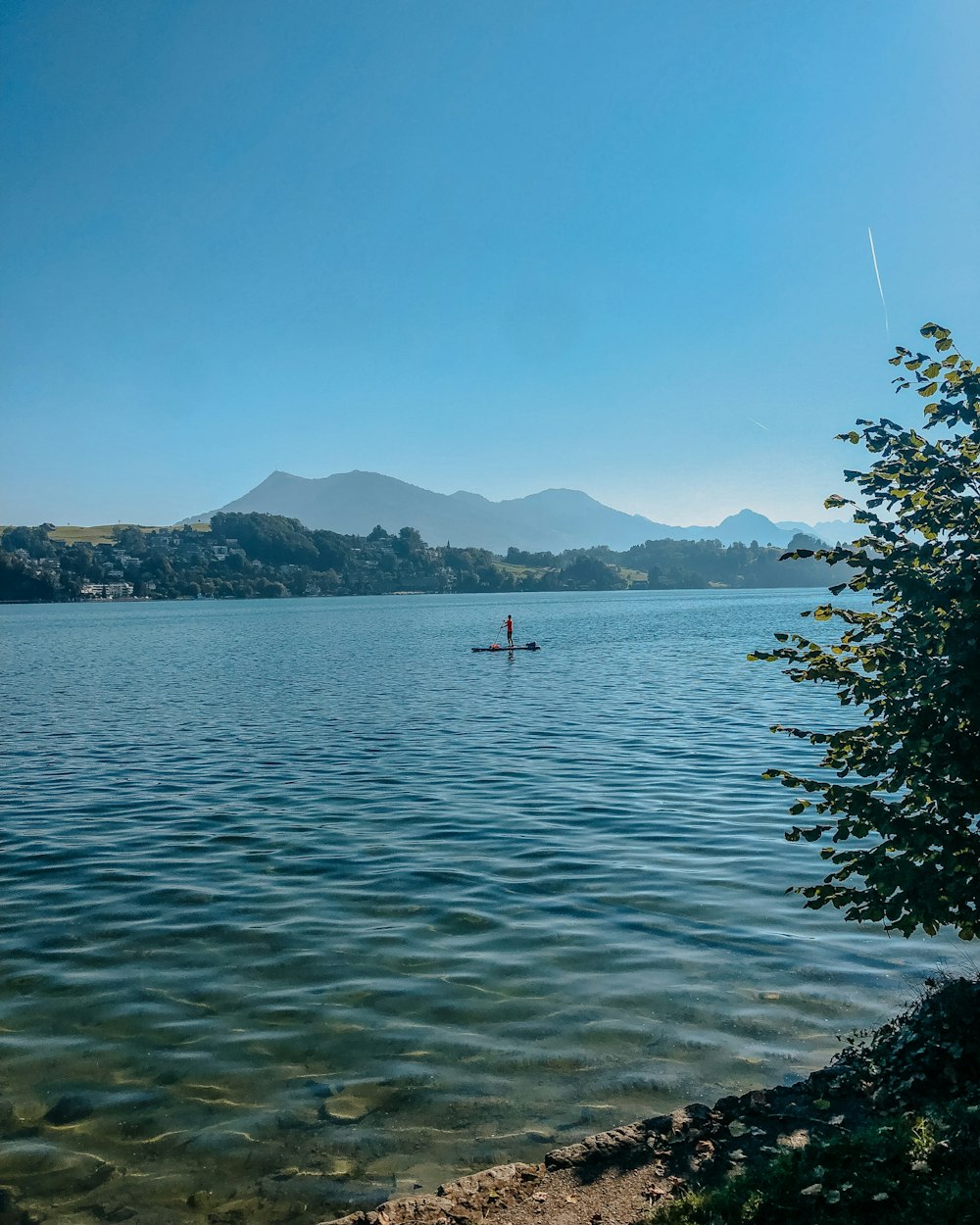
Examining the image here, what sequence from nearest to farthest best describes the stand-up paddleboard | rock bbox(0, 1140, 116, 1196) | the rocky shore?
1. the rocky shore
2. rock bbox(0, 1140, 116, 1196)
3. the stand-up paddleboard

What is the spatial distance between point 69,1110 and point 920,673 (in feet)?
36.2

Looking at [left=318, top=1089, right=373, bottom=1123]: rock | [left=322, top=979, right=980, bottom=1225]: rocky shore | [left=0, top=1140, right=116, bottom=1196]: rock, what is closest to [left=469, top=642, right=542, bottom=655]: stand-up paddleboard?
[left=318, top=1089, right=373, bottom=1123]: rock

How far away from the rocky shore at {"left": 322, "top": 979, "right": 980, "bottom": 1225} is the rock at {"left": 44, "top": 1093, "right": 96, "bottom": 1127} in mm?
4134

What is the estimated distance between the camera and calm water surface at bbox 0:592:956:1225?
10.1 meters

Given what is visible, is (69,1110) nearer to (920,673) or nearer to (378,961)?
(378,961)

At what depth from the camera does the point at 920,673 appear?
888cm

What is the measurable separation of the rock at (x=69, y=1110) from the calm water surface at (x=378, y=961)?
0.05 meters

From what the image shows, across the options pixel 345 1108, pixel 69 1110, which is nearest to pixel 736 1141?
pixel 345 1108

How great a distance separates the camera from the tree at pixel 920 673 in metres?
9.03

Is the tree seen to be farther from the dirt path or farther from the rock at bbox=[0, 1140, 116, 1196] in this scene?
the rock at bbox=[0, 1140, 116, 1196]

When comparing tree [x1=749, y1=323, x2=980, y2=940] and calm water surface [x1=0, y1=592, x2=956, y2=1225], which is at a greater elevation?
tree [x1=749, y1=323, x2=980, y2=940]

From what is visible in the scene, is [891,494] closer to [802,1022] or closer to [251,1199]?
[802,1022]

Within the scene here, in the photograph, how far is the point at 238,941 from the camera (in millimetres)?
15727

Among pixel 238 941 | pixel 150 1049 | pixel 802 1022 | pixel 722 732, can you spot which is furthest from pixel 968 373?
pixel 722 732
